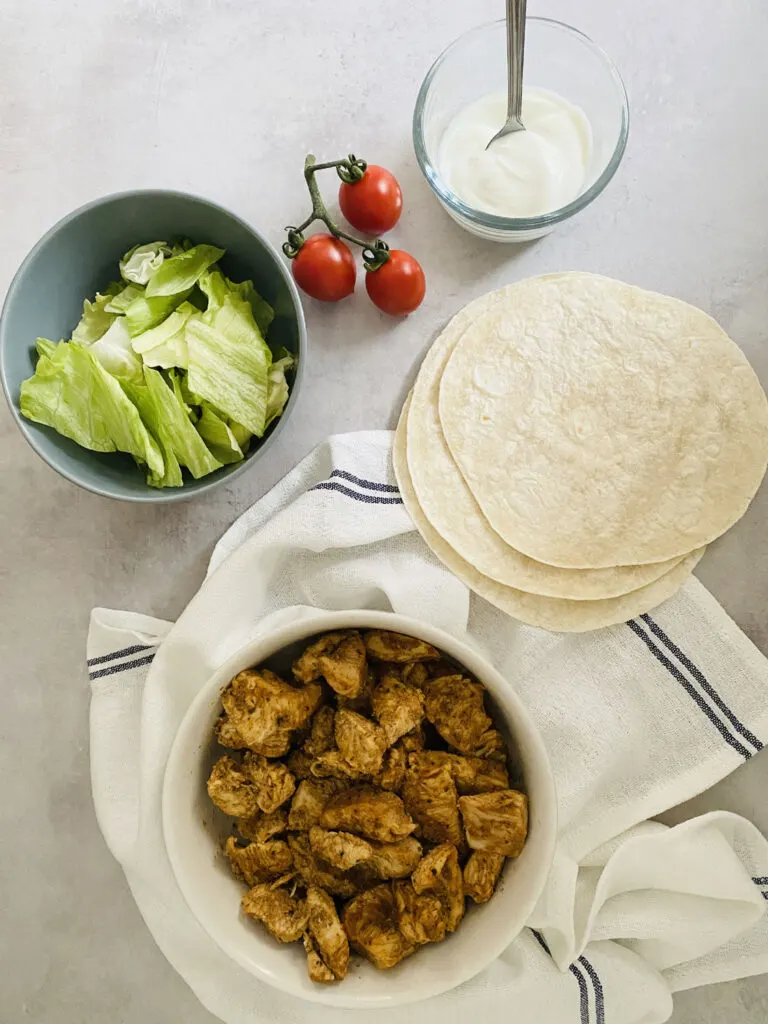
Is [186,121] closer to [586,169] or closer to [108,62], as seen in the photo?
[108,62]

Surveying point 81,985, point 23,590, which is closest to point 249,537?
point 23,590

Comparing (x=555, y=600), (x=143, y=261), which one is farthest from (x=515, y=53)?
(x=555, y=600)

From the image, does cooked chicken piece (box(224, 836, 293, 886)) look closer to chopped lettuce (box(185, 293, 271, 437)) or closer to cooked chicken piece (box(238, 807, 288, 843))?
cooked chicken piece (box(238, 807, 288, 843))

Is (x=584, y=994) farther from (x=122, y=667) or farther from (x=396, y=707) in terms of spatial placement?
(x=122, y=667)

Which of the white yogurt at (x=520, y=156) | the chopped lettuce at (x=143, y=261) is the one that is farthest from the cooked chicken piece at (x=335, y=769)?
the white yogurt at (x=520, y=156)

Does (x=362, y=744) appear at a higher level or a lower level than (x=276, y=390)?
lower
